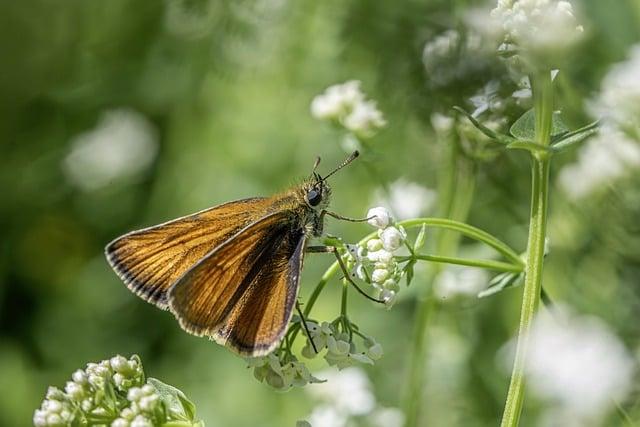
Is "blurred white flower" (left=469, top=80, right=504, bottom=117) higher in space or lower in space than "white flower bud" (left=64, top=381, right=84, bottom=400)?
higher

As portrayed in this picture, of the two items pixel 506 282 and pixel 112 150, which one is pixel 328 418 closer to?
pixel 506 282

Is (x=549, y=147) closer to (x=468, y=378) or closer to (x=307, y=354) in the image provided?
(x=307, y=354)

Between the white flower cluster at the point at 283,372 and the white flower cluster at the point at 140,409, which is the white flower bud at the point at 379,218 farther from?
the white flower cluster at the point at 140,409

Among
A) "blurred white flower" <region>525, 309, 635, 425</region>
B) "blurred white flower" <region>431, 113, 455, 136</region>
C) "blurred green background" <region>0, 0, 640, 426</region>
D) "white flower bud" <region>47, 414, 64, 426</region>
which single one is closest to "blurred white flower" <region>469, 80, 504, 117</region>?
"blurred green background" <region>0, 0, 640, 426</region>

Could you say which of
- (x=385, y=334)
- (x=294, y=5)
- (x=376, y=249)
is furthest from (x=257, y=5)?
(x=376, y=249)

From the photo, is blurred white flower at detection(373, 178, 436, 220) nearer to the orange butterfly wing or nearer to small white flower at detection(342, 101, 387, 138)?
small white flower at detection(342, 101, 387, 138)

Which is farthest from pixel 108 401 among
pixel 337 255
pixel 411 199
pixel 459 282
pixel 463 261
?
pixel 411 199
